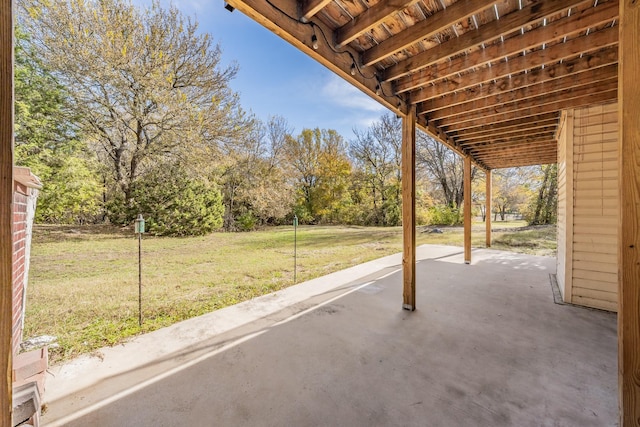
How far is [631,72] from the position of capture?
914 mm

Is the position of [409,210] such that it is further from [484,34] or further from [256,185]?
[256,185]

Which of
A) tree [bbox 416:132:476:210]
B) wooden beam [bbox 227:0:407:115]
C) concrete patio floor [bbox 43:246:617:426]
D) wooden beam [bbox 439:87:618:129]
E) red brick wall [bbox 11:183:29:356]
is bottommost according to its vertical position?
concrete patio floor [bbox 43:246:617:426]

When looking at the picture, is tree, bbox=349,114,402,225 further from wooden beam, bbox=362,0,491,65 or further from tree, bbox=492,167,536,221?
wooden beam, bbox=362,0,491,65

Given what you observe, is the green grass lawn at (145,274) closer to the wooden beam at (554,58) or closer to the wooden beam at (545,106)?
the wooden beam at (545,106)

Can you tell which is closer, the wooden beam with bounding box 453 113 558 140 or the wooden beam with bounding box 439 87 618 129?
the wooden beam with bounding box 439 87 618 129

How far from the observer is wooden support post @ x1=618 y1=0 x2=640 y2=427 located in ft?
2.93

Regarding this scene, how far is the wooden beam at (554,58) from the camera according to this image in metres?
1.83

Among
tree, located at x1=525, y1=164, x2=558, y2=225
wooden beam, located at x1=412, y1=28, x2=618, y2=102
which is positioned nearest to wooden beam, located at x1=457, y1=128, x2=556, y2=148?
wooden beam, located at x1=412, y1=28, x2=618, y2=102

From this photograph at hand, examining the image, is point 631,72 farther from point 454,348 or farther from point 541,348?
point 541,348

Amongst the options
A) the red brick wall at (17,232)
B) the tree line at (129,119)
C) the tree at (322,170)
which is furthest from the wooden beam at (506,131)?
the tree at (322,170)

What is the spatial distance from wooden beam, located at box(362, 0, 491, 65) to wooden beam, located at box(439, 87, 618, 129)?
1911 mm

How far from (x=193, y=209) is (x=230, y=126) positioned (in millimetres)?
3241

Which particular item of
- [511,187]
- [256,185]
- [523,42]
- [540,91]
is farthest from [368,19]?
[511,187]

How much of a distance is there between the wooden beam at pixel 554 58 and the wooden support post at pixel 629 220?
1383 mm
